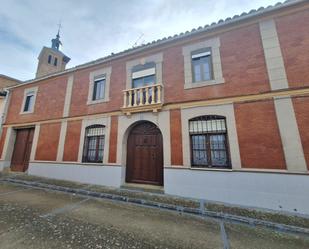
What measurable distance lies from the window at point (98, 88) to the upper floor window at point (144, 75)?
213 centimetres

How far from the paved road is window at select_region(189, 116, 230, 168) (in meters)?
2.30

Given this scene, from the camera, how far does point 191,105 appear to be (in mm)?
6508

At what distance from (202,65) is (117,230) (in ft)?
22.9

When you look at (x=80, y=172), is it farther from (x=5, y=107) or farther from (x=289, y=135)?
(x=5, y=107)

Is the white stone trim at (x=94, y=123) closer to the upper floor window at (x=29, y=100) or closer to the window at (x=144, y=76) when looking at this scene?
the window at (x=144, y=76)

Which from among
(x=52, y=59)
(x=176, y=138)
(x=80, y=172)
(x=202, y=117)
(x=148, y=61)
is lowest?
(x=80, y=172)

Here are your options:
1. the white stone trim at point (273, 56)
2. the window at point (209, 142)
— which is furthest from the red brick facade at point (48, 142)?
the white stone trim at point (273, 56)

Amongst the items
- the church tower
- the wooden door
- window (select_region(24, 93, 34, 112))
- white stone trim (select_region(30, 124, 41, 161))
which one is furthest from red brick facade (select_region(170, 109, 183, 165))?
the church tower

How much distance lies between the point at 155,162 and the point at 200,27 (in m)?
6.66

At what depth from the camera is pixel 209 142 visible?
6082 mm

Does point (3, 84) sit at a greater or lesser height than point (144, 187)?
greater

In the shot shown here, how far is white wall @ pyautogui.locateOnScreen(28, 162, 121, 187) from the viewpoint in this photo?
24.0 feet

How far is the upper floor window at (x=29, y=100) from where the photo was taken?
1109 centimetres

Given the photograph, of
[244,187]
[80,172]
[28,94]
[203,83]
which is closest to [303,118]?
[244,187]
